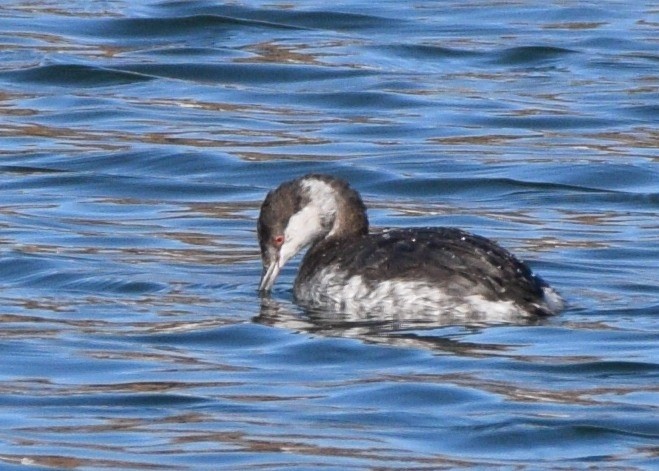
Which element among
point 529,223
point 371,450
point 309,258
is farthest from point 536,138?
point 371,450

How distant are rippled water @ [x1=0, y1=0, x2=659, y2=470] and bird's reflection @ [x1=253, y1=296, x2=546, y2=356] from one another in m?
0.03

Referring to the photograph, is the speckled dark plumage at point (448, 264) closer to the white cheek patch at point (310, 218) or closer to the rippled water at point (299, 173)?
the rippled water at point (299, 173)

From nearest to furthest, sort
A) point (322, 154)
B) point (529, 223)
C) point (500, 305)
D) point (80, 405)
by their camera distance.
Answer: point (80, 405) → point (500, 305) → point (529, 223) → point (322, 154)

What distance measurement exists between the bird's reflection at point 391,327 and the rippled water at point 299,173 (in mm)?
25

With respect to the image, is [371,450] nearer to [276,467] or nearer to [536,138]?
[276,467]

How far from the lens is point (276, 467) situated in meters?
7.37

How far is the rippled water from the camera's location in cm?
797

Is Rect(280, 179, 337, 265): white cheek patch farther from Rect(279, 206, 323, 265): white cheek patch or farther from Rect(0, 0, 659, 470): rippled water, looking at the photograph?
Rect(0, 0, 659, 470): rippled water

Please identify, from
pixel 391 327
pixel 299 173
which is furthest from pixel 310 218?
pixel 299 173

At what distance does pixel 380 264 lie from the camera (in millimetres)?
10578

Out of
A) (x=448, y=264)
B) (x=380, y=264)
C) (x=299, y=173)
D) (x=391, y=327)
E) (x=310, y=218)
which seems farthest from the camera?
(x=299, y=173)

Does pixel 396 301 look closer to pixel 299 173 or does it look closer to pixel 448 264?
pixel 448 264

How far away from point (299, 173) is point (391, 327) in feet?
14.7

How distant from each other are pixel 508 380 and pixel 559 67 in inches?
406
